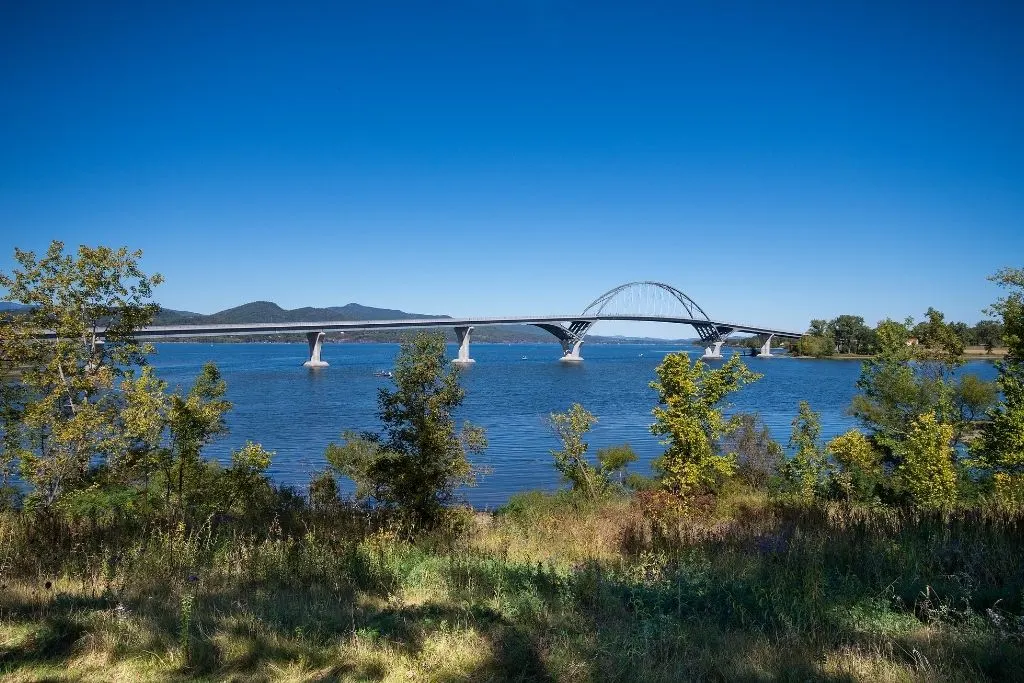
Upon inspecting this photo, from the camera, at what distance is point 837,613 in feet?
13.8

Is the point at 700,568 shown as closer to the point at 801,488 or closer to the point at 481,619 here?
the point at 481,619

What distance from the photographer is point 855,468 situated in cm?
2278

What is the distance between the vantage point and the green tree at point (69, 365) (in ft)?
38.4

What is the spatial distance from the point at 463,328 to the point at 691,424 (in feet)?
296

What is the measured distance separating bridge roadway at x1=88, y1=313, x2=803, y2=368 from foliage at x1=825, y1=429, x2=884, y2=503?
5169cm

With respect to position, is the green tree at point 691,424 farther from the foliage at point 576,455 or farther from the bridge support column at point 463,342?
the bridge support column at point 463,342

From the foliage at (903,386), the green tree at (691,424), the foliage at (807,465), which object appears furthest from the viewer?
the foliage at (903,386)

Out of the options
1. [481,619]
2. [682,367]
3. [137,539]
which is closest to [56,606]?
[137,539]

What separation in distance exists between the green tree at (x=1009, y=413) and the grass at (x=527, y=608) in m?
17.1

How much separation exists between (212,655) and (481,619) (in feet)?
5.52

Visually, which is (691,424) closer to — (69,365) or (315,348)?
(69,365)

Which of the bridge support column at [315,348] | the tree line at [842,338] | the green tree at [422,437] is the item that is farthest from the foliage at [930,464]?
the tree line at [842,338]

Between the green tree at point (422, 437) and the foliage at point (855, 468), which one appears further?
the foliage at point (855, 468)

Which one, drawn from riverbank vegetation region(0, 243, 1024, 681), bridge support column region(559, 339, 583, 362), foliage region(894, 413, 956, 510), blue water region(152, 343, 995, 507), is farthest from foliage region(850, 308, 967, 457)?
bridge support column region(559, 339, 583, 362)
